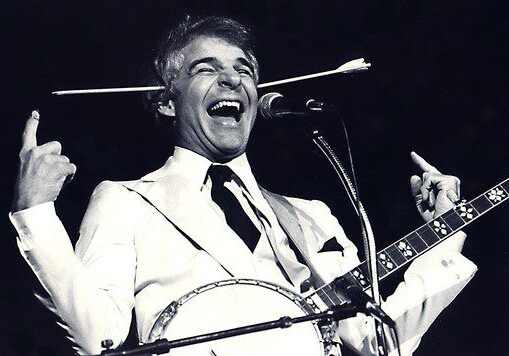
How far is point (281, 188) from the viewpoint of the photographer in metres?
3.42

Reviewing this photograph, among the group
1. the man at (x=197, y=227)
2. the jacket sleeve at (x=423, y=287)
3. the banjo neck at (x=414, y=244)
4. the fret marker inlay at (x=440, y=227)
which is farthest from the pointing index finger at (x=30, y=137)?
the fret marker inlay at (x=440, y=227)

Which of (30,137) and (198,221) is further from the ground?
(30,137)

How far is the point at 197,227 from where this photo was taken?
271 cm

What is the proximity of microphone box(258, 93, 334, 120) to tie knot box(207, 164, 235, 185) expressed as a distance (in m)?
0.33

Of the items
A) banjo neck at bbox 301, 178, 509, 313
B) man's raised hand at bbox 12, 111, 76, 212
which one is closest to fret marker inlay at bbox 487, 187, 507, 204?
banjo neck at bbox 301, 178, 509, 313

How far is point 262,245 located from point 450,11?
Answer: 1328 millimetres

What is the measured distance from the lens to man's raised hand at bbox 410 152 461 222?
117 inches

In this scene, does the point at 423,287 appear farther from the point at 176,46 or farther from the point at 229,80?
the point at 176,46

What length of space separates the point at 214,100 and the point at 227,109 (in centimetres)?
7

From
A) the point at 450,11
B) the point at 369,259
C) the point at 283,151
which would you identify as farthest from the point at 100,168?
the point at 450,11

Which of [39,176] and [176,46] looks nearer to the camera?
[39,176]

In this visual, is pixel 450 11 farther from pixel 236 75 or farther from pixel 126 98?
pixel 126 98

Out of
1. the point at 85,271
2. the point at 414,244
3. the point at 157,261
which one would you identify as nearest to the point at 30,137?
the point at 85,271

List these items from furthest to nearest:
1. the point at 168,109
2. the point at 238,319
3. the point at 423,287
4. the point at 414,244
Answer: the point at 168,109 → the point at 423,287 → the point at 414,244 → the point at 238,319
